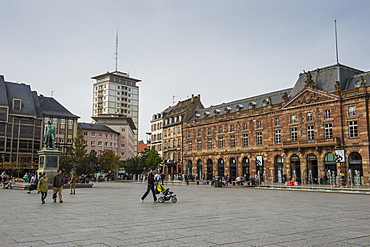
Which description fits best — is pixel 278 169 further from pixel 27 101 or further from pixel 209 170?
pixel 27 101

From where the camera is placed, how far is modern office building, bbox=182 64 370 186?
166 ft

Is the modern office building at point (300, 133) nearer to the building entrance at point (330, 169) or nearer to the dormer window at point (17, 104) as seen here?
the building entrance at point (330, 169)

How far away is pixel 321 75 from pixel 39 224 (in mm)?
54264

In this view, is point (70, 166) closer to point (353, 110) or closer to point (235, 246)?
point (353, 110)

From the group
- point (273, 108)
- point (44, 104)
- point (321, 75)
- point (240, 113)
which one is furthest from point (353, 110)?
point (44, 104)

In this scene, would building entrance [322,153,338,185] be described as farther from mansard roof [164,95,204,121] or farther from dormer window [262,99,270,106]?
mansard roof [164,95,204,121]

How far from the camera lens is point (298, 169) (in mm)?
57938

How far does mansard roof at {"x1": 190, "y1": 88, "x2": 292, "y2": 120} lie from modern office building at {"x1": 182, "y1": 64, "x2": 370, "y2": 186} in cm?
18

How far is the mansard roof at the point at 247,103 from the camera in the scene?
217 feet

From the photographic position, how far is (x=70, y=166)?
217 ft

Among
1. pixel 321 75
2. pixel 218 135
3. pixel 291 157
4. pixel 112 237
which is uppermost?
pixel 321 75

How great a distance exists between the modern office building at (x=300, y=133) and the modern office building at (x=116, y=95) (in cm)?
6657

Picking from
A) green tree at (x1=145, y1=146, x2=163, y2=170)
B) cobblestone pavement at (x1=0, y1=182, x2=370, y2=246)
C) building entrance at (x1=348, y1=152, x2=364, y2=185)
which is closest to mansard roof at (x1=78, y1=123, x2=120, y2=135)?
green tree at (x1=145, y1=146, x2=163, y2=170)

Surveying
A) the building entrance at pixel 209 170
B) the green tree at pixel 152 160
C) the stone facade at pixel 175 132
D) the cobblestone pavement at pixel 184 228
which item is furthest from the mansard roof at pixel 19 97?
the cobblestone pavement at pixel 184 228
